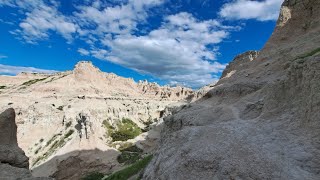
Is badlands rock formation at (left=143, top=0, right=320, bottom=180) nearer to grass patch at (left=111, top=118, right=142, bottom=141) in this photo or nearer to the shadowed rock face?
the shadowed rock face

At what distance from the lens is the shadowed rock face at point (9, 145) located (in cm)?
2583

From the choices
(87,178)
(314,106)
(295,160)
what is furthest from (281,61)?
(87,178)

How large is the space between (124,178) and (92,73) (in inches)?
5144

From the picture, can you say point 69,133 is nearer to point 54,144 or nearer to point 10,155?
point 54,144

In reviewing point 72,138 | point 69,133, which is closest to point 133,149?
point 72,138

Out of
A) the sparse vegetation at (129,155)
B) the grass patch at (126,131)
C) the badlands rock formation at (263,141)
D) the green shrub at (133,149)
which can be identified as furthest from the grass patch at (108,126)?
the badlands rock formation at (263,141)

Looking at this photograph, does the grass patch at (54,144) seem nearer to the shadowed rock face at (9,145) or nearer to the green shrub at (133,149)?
the green shrub at (133,149)

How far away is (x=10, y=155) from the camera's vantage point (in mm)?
26016

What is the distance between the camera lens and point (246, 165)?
12.8 m

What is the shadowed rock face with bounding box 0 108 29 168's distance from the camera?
84.7 feet

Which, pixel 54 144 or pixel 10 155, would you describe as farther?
pixel 54 144

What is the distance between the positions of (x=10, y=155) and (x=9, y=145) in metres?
1.39

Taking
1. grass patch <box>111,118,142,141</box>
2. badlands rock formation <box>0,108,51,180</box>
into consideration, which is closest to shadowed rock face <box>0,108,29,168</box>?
badlands rock formation <box>0,108,51,180</box>

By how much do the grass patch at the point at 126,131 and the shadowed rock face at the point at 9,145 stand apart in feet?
144
